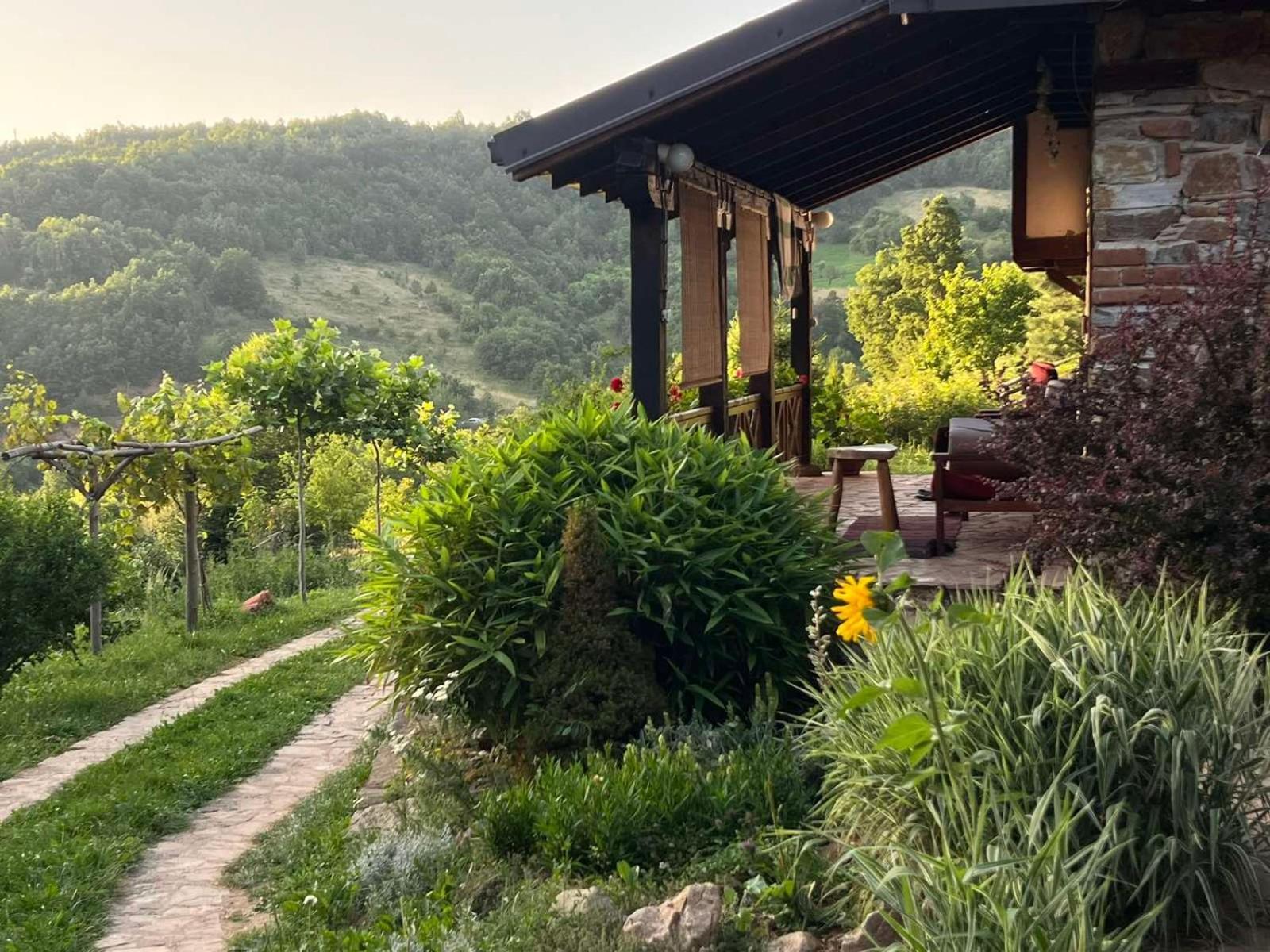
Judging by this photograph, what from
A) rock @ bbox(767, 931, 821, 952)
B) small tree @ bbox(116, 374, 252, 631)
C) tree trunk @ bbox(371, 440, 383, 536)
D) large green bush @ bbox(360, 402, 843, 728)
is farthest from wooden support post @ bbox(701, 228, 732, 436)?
rock @ bbox(767, 931, 821, 952)

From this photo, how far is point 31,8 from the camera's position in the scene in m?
44.6

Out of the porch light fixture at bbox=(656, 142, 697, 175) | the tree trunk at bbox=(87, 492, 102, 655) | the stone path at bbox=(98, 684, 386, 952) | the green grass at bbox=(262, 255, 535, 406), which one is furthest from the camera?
the green grass at bbox=(262, 255, 535, 406)

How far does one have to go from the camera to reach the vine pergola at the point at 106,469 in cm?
969

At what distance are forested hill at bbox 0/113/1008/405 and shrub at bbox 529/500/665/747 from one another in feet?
110

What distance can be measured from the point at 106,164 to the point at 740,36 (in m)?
42.4

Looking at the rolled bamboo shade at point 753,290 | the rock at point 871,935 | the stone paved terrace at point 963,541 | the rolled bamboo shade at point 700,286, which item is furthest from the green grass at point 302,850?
the rolled bamboo shade at point 753,290

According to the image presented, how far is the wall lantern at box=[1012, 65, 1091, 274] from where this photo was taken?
9.51 meters

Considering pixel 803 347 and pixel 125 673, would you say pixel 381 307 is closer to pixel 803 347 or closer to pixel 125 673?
pixel 803 347

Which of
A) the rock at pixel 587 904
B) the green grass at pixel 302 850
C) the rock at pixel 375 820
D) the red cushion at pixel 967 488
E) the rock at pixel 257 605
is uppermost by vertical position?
the red cushion at pixel 967 488

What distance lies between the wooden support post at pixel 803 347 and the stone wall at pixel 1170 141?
719 cm

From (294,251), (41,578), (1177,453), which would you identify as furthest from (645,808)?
(294,251)

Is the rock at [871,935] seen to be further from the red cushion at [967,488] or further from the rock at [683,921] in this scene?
the red cushion at [967,488]

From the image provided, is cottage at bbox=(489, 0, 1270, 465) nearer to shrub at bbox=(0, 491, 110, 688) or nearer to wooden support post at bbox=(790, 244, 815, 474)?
wooden support post at bbox=(790, 244, 815, 474)

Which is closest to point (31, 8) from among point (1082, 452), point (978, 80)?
point (978, 80)
